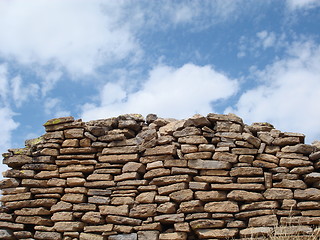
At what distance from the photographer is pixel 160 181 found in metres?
7.46

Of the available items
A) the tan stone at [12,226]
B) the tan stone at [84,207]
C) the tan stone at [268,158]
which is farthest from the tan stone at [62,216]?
the tan stone at [268,158]

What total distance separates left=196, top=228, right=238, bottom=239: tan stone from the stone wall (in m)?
0.02

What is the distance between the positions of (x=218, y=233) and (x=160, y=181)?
1.24 m

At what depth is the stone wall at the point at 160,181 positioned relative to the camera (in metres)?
7.13

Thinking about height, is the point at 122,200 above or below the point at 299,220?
above

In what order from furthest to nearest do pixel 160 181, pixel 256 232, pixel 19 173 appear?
pixel 19 173 → pixel 160 181 → pixel 256 232

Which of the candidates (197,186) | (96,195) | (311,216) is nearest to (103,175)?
(96,195)

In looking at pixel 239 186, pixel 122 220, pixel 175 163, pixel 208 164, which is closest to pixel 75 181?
pixel 122 220

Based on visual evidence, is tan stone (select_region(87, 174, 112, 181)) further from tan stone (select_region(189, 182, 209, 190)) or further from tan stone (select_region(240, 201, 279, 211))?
tan stone (select_region(240, 201, 279, 211))

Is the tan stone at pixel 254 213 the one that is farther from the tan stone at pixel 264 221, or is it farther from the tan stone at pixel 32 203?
the tan stone at pixel 32 203

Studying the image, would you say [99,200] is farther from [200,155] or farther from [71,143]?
[200,155]

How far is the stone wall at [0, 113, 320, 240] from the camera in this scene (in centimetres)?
713

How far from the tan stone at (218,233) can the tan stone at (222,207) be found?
291 millimetres

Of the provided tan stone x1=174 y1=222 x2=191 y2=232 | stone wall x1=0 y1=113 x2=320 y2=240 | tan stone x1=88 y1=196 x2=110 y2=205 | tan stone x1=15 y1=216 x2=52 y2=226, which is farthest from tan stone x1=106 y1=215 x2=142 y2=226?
tan stone x1=15 y1=216 x2=52 y2=226
